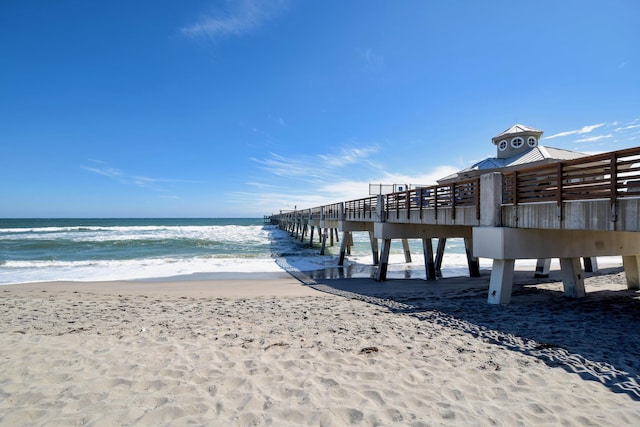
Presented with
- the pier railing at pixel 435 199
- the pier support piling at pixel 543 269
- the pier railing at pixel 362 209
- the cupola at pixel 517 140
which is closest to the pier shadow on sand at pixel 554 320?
the pier support piling at pixel 543 269

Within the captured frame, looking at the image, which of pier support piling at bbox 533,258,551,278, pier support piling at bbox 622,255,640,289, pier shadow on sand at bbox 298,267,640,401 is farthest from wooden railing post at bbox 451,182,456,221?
pier support piling at bbox 533,258,551,278

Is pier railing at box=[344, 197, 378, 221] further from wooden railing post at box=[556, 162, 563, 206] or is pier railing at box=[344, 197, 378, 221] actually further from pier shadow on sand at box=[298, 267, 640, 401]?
wooden railing post at box=[556, 162, 563, 206]

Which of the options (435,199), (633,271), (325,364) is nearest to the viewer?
(325,364)

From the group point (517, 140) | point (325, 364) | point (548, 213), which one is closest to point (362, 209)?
point (517, 140)

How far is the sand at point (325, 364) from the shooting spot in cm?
341

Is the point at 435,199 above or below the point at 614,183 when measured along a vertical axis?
above

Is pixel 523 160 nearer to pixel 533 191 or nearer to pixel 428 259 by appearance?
pixel 428 259

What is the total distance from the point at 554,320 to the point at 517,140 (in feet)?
44.4

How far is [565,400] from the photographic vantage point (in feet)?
11.9

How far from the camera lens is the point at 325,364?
4.59m

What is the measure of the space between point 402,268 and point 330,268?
4.18 metres

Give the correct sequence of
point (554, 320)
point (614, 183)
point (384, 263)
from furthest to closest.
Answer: point (384, 263), point (554, 320), point (614, 183)

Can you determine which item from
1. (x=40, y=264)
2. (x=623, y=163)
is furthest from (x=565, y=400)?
(x=40, y=264)

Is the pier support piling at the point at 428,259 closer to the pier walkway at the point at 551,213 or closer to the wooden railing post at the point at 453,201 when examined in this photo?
the pier walkway at the point at 551,213
